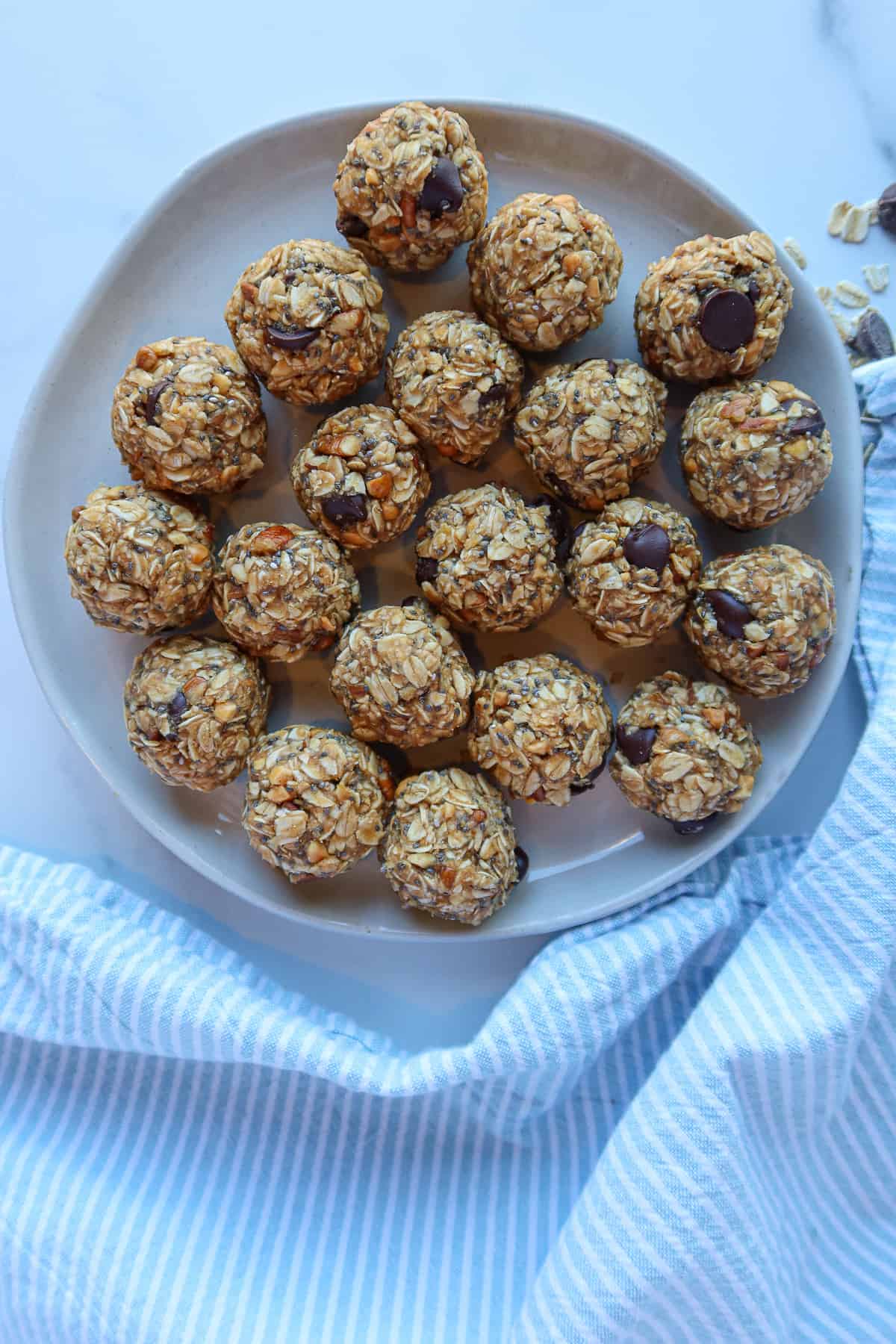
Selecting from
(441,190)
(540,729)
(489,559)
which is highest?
(441,190)

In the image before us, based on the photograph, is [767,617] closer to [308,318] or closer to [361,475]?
[361,475]

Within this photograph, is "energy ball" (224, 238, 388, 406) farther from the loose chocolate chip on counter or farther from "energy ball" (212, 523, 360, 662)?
the loose chocolate chip on counter

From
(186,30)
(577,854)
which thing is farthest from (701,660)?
(186,30)

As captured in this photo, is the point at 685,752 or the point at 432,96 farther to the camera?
the point at 432,96

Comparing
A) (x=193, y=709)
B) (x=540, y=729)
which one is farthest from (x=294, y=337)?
(x=540, y=729)

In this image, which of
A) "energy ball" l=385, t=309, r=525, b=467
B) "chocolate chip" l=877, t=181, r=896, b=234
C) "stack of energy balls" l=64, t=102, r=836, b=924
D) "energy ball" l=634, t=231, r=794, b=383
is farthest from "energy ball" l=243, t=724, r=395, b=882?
"chocolate chip" l=877, t=181, r=896, b=234

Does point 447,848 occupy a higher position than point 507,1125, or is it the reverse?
point 447,848

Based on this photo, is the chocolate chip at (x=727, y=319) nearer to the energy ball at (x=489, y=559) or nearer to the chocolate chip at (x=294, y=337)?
the energy ball at (x=489, y=559)
